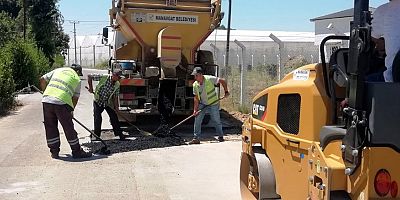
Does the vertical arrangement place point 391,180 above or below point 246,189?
above

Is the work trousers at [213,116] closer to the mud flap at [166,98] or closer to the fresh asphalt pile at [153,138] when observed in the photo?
the fresh asphalt pile at [153,138]

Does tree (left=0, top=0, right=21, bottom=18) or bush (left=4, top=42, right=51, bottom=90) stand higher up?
tree (left=0, top=0, right=21, bottom=18)

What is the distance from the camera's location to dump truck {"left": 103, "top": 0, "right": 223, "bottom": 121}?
41.3 ft

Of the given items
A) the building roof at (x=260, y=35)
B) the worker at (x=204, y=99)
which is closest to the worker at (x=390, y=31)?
the worker at (x=204, y=99)

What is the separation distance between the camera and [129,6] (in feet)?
41.3

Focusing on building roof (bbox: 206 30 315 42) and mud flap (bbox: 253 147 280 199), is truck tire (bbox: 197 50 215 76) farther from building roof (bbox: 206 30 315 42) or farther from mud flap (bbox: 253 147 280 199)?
building roof (bbox: 206 30 315 42)

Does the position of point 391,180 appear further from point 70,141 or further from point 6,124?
point 6,124

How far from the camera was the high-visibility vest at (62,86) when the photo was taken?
9.53 meters

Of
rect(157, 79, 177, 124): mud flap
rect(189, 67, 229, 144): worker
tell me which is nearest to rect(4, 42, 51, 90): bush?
rect(157, 79, 177, 124): mud flap

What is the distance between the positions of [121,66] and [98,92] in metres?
1.97

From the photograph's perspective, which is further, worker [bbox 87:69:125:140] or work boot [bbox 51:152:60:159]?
worker [bbox 87:69:125:140]

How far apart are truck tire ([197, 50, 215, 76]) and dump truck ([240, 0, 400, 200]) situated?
28.4ft

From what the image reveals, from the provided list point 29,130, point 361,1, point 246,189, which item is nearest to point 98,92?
point 29,130

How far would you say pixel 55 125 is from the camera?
9.70m
